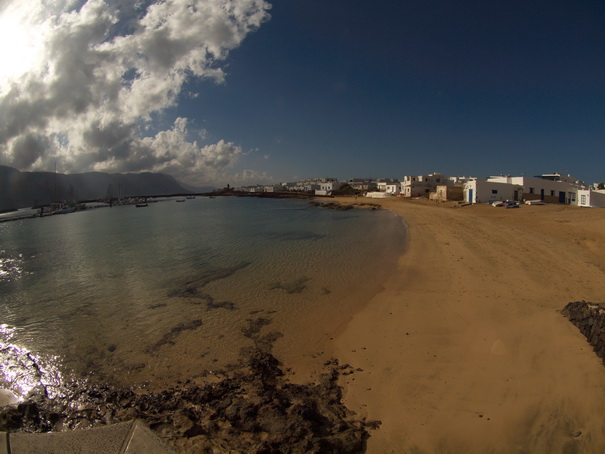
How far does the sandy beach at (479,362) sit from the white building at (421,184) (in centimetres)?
5906

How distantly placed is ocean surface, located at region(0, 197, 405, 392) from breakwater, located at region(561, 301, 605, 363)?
5833mm

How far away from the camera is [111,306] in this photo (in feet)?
36.2

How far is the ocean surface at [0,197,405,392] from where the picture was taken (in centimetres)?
727

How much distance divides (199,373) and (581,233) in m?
24.4

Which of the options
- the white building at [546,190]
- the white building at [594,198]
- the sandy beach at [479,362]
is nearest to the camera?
the sandy beach at [479,362]

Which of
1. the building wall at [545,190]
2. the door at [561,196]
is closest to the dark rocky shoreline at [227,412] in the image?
the building wall at [545,190]

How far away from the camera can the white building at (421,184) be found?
69.6 m

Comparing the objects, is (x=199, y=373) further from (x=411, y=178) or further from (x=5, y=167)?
(x=5, y=167)

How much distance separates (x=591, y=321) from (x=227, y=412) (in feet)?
25.8

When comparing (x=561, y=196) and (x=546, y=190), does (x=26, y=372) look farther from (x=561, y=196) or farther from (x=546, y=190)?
(x=561, y=196)

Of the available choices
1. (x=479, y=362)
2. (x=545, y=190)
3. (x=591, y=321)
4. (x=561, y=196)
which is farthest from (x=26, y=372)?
(x=561, y=196)

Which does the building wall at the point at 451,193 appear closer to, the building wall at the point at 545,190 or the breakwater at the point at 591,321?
the building wall at the point at 545,190

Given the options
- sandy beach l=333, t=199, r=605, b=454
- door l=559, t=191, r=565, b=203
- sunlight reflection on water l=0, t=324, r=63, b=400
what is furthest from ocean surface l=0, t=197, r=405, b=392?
door l=559, t=191, r=565, b=203

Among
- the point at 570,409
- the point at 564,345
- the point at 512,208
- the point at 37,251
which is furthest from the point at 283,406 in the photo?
the point at 512,208
